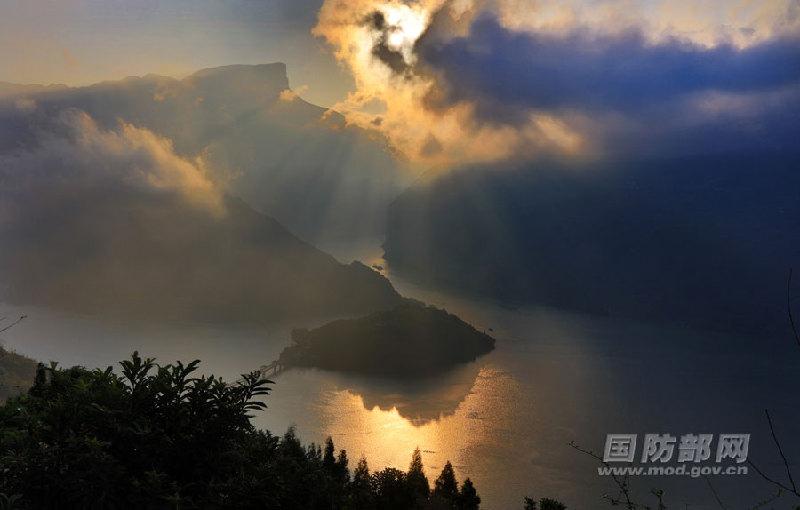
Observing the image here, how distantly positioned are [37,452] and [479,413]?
12578 cm

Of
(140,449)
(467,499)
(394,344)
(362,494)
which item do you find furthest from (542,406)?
(140,449)

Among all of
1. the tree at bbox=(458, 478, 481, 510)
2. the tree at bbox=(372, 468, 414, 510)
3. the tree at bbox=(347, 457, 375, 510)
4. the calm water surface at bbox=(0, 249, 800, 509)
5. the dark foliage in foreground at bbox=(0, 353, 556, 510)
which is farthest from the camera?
the calm water surface at bbox=(0, 249, 800, 509)

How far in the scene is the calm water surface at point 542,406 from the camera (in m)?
93.2

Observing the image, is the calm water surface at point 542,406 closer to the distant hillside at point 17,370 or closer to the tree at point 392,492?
the tree at point 392,492

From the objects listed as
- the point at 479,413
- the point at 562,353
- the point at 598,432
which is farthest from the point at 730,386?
the point at 479,413

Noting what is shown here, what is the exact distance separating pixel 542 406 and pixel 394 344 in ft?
213

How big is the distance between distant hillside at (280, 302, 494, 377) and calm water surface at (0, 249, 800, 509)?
28.5 ft

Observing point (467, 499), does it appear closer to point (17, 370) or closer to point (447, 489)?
point (447, 489)

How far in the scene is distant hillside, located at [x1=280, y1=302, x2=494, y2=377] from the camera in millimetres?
172875

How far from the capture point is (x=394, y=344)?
184 m

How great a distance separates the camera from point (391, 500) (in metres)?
38.9

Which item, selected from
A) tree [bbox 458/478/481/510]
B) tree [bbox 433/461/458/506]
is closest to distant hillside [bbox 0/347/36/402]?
tree [bbox 433/461/458/506]

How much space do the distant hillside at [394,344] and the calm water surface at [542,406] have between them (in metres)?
8.67

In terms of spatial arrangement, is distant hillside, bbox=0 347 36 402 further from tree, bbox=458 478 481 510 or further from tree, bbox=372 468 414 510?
tree, bbox=458 478 481 510
